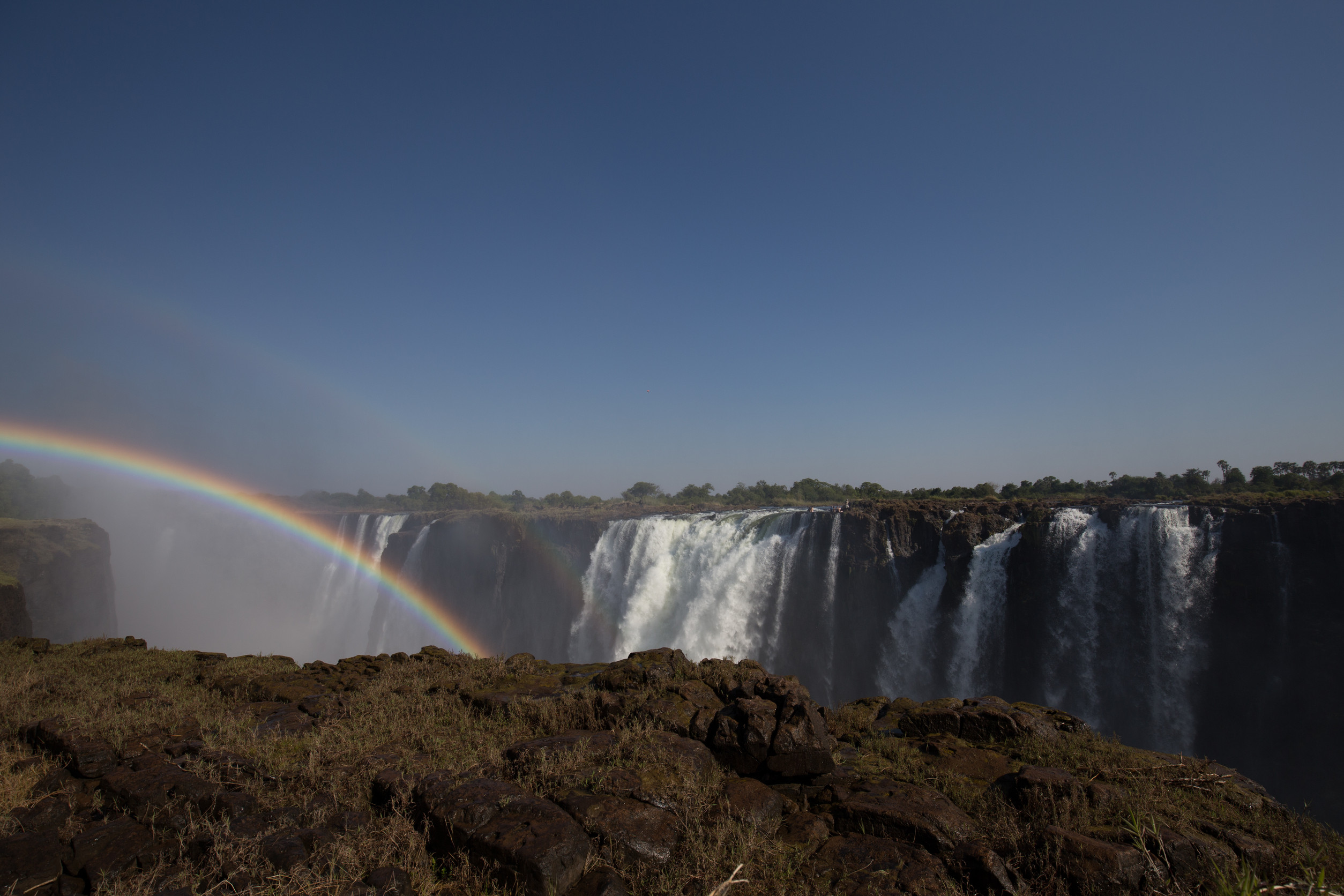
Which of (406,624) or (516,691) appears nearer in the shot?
(516,691)

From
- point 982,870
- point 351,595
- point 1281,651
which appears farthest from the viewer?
point 351,595

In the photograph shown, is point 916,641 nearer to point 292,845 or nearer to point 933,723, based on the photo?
point 933,723

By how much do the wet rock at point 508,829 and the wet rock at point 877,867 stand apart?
1.65 meters

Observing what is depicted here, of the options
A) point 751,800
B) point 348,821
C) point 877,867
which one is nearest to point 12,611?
point 348,821

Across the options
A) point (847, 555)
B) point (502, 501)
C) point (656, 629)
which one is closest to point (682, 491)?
point (502, 501)

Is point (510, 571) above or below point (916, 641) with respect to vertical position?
below

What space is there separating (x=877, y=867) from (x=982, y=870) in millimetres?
649

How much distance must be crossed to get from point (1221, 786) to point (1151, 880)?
7.82 ft

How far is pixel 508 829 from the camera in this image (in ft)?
11.9

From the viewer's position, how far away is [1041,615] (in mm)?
17281

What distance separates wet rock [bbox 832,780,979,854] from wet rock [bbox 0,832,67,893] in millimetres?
5169

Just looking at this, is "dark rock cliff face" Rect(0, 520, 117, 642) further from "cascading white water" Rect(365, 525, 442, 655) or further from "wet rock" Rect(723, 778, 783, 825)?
"wet rock" Rect(723, 778, 783, 825)

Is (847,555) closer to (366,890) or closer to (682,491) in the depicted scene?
(366,890)

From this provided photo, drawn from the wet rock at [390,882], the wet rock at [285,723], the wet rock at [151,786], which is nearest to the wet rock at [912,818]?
the wet rock at [390,882]
